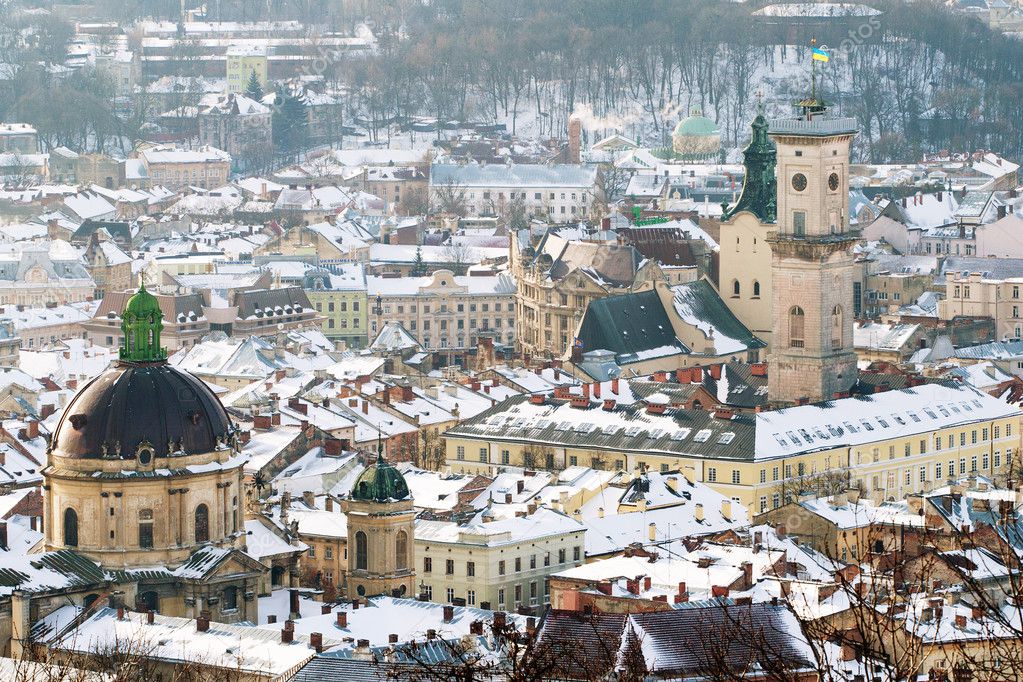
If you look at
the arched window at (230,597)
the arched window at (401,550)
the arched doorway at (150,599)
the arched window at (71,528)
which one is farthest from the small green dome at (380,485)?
the arched window at (71,528)

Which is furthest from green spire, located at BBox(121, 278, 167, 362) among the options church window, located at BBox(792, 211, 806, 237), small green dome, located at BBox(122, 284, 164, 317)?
church window, located at BBox(792, 211, 806, 237)

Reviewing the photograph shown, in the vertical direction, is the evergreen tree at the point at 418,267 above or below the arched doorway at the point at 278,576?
below

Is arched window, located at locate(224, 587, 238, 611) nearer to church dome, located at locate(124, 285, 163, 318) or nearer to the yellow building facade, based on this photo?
church dome, located at locate(124, 285, 163, 318)

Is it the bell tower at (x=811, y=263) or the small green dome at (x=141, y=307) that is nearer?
the small green dome at (x=141, y=307)

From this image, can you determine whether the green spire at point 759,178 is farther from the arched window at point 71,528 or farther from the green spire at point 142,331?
the arched window at point 71,528

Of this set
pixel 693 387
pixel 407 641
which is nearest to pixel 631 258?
pixel 693 387

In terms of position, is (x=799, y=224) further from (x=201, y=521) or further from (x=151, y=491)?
(x=151, y=491)
